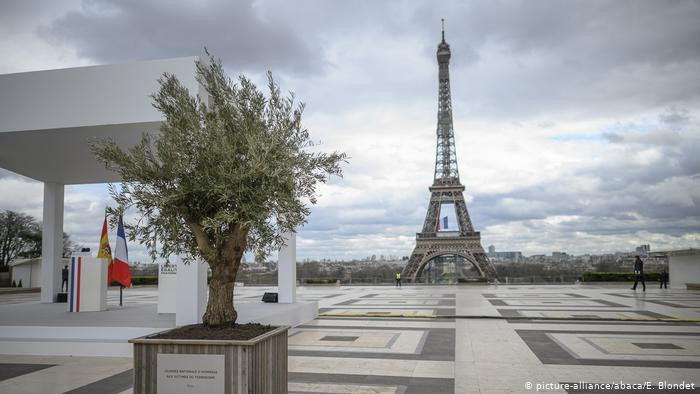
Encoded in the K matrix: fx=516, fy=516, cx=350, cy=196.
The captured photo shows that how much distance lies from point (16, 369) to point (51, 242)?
9.19 meters

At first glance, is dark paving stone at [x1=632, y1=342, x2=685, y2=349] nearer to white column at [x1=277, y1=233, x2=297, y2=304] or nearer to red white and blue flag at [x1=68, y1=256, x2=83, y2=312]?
white column at [x1=277, y1=233, x2=297, y2=304]

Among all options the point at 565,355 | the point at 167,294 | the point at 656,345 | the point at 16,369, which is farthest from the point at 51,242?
the point at 656,345

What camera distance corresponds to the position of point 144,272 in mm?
45469

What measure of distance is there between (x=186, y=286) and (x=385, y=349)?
3.96m

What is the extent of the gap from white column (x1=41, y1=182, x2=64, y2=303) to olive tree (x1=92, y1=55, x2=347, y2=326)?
11910 mm

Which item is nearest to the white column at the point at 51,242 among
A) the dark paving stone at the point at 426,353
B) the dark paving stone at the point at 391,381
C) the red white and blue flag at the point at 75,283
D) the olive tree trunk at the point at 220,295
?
the red white and blue flag at the point at 75,283

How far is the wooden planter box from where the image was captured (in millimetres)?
5117

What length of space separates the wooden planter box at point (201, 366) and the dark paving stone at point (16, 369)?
3.85 meters

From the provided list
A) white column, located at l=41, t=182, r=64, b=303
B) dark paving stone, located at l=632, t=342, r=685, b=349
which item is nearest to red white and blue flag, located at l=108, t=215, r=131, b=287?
white column, located at l=41, t=182, r=64, b=303

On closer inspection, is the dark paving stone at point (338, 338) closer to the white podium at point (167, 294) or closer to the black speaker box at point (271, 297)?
the black speaker box at point (271, 297)

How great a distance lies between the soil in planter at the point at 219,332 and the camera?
17.8 feet

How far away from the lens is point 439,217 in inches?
1978

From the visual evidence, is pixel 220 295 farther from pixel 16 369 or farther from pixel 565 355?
pixel 565 355

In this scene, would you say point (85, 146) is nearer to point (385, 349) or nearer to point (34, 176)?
point (34, 176)
